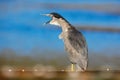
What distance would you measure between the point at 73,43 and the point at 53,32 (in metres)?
0.17

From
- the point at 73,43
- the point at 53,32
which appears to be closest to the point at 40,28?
the point at 53,32

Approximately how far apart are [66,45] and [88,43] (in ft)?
0.54

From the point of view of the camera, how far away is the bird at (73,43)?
8.36 ft

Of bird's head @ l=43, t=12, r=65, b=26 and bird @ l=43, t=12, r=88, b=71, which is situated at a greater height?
bird's head @ l=43, t=12, r=65, b=26

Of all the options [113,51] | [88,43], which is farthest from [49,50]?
[113,51]

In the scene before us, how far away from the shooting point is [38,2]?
8.45 ft

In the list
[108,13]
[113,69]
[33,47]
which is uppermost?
[108,13]

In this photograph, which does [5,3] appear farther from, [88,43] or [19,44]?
[88,43]

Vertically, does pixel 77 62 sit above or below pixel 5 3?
below

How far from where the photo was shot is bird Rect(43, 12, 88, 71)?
255 centimetres

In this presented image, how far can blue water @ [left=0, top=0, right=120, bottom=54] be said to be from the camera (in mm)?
2545

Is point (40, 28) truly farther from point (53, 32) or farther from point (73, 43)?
point (73, 43)

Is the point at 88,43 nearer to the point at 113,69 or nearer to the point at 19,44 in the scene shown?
the point at 113,69

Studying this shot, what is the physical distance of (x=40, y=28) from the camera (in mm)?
2559
